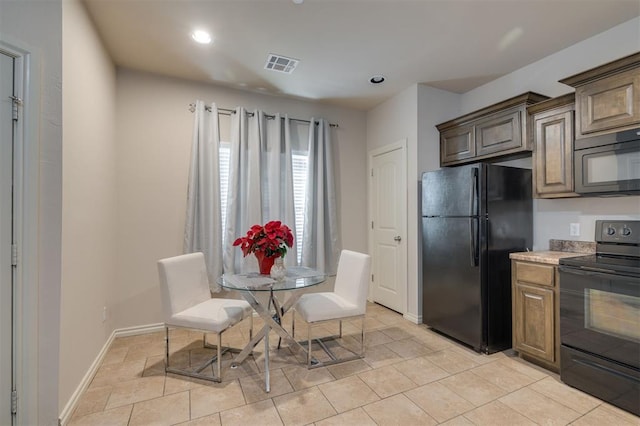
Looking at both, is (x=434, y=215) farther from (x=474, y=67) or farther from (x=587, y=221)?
(x=474, y=67)

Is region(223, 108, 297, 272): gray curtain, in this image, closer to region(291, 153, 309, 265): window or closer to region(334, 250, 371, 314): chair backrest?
region(291, 153, 309, 265): window

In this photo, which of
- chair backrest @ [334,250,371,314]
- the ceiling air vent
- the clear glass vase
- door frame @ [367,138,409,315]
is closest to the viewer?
the clear glass vase

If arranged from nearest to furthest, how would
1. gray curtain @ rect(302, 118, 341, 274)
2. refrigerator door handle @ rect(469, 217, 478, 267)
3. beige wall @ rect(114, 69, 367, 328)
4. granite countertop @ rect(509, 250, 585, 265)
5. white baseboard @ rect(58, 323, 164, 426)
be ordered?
white baseboard @ rect(58, 323, 164, 426), granite countertop @ rect(509, 250, 585, 265), refrigerator door handle @ rect(469, 217, 478, 267), beige wall @ rect(114, 69, 367, 328), gray curtain @ rect(302, 118, 341, 274)

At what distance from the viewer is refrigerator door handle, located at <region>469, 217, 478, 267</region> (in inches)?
107

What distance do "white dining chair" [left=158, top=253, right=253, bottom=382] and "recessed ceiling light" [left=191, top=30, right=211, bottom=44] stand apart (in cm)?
189

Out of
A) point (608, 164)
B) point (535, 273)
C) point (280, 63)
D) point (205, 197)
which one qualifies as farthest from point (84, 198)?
point (608, 164)

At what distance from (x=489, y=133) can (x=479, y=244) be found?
1.18m

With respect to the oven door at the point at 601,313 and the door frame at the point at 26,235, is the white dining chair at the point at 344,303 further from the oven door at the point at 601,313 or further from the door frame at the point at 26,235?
the door frame at the point at 26,235

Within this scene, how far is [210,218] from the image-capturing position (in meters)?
3.38

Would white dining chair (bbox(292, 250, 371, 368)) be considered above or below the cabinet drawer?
below

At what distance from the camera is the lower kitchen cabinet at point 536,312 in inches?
91.6

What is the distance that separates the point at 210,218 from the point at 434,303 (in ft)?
8.53

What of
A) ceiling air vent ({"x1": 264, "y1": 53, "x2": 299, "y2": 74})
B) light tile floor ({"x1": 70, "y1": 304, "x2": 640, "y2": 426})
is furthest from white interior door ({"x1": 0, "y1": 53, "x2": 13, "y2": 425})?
ceiling air vent ({"x1": 264, "y1": 53, "x2": 299, "y2": 74})

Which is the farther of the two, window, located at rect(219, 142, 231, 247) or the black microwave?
window, located at rect(219, 142, 231, 247)
